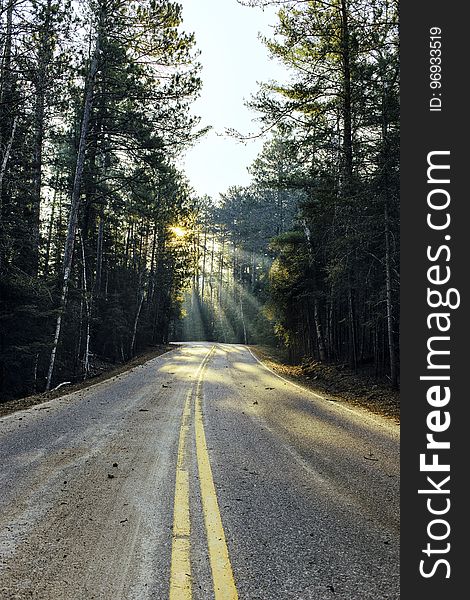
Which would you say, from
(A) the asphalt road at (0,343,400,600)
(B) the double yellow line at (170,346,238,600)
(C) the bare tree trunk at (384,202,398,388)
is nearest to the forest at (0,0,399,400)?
(C) the bare tree trunk at (384,202,398,388)

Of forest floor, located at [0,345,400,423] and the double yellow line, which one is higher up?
the double yellow line

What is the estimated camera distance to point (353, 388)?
44.0 feet

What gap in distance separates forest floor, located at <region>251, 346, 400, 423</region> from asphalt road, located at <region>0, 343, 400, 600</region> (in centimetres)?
256

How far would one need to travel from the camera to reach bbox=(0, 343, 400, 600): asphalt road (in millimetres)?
2861

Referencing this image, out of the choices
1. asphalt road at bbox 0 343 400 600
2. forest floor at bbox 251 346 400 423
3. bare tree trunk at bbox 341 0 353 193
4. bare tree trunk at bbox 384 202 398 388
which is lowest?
forest floor at bbox 251 346 400 423

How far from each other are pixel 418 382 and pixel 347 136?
12391 mm

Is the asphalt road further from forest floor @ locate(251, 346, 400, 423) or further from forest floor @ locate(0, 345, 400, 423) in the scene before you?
forest floor @ locate(251, 346, 400, 423)

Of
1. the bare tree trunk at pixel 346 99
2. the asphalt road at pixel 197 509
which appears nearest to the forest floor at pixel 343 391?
the asphalt road at pixel 197 509

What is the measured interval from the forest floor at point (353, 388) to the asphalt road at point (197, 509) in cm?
256

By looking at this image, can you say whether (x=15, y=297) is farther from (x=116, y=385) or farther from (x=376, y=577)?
(x=376, y=577)

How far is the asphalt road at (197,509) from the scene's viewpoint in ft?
9.39

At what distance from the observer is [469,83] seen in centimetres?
327

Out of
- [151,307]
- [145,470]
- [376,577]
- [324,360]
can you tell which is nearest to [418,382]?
[376,577]

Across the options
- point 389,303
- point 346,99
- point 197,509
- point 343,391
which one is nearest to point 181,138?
point 346,99
